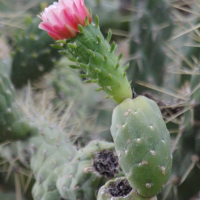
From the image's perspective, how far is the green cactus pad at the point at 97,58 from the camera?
764 millimetres

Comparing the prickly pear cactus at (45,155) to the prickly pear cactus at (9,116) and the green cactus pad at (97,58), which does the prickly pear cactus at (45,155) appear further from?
the green cactus pad at (97,58)

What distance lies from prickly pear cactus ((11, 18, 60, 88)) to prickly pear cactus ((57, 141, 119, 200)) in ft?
2.42

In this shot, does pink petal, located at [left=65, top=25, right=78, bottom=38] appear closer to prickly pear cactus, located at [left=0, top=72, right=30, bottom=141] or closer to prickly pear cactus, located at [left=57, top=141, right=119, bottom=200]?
prickly pear cactus, located at [left=57, top=141, right=119, bottom=200]

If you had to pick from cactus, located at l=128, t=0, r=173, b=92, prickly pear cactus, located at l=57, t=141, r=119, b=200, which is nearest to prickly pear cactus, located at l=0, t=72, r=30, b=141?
prickly pear cactus, located at l=57, t=141, r=119, b=200

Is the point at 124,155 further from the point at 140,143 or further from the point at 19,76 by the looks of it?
the point at 19,76

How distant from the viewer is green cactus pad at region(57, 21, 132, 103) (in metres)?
0.76

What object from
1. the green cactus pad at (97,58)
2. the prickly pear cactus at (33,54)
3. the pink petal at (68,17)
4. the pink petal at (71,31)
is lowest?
the prickly pear cactus at (33,54)

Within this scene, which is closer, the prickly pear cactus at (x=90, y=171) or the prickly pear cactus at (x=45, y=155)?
the prickly pear cactus at (x=90, y=171)

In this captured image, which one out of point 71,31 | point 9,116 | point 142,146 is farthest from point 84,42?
point 9,116

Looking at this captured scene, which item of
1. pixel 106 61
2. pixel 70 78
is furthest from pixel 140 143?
pixel 70 78

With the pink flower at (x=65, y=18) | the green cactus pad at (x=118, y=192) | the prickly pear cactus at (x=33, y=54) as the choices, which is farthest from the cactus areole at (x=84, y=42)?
the prickly pear cactus at (x=33, y=54)

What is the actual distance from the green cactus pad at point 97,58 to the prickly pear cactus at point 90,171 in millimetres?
251

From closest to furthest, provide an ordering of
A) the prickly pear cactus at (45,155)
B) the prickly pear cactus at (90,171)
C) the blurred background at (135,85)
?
the prickly pear cactus at (90,171)
the prickly pear cactus at (45,155)
the blurred background at (135,85)

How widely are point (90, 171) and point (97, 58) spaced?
364mm
